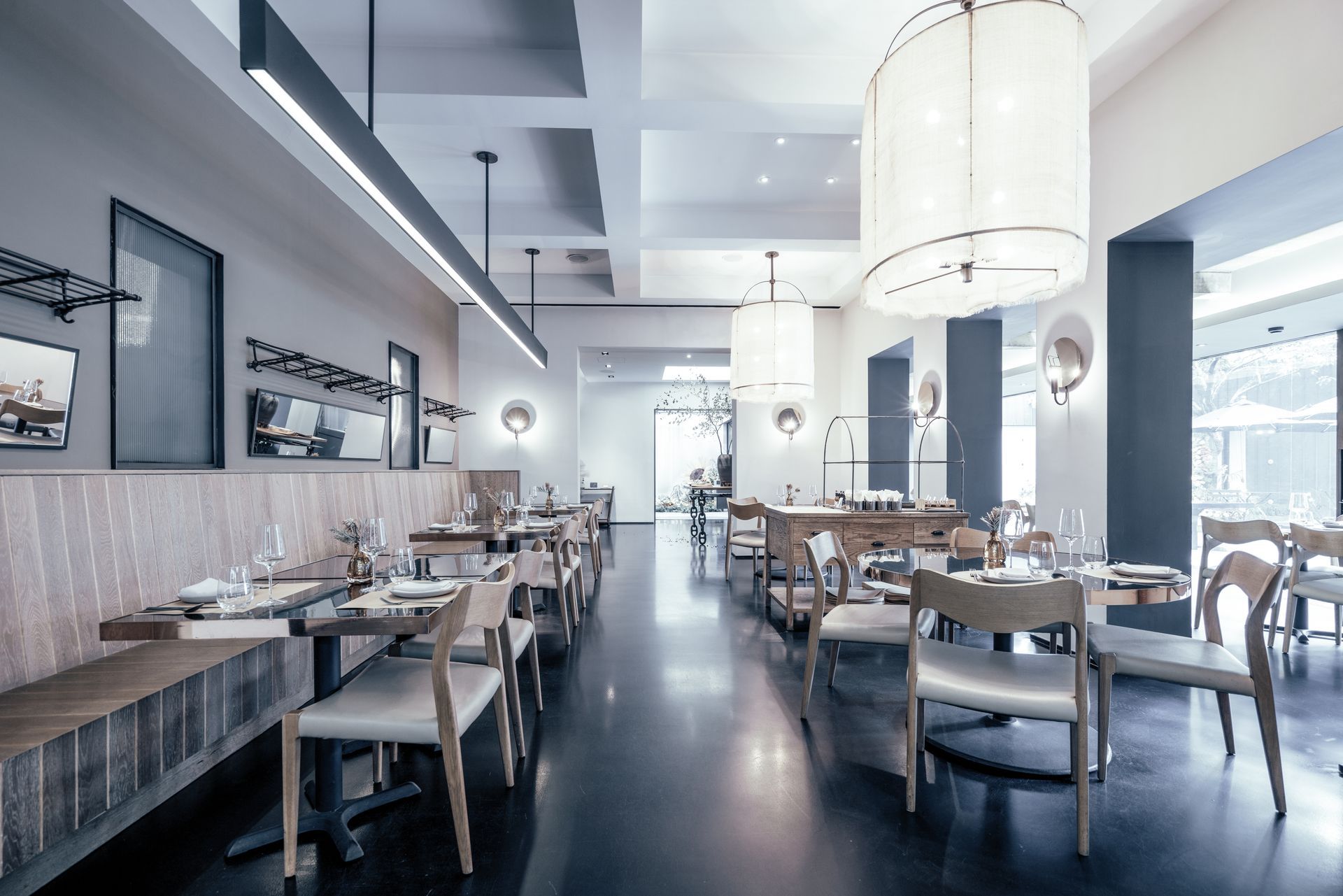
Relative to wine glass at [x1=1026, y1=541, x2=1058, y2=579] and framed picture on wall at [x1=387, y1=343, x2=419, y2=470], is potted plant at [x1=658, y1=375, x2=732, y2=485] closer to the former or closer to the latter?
framed picture on wall at [x1=387, y1=343, x2=419, y2=470]

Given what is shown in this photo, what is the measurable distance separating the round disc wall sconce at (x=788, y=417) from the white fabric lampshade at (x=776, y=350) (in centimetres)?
309

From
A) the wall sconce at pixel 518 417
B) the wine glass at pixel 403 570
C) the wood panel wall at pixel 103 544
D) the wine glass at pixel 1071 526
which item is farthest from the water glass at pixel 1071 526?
Answer: the wall sconce at pixel 518 417

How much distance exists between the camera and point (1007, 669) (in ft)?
7.92

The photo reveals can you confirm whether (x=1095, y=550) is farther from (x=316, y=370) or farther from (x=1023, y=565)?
(x=316, y=370)

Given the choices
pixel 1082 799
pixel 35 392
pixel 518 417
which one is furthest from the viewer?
pixel 518 417

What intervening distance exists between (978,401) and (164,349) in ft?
21.7

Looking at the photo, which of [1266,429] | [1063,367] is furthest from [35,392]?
[1266,429]

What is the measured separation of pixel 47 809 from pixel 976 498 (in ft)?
22.2

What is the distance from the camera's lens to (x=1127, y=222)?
3.86 meters

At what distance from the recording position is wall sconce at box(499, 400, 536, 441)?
8633mm

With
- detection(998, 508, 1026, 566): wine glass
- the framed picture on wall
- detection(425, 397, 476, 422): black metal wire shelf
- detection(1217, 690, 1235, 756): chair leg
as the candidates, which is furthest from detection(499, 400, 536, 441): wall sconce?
detection(1217, 690, 1235, 756): chair leg

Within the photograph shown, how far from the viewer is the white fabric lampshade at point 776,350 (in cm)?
562

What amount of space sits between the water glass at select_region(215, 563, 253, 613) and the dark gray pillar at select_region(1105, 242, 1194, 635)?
4569 mm

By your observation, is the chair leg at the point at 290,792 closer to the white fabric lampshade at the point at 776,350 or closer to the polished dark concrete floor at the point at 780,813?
the polished dark concrete floor at the point at 780,813
